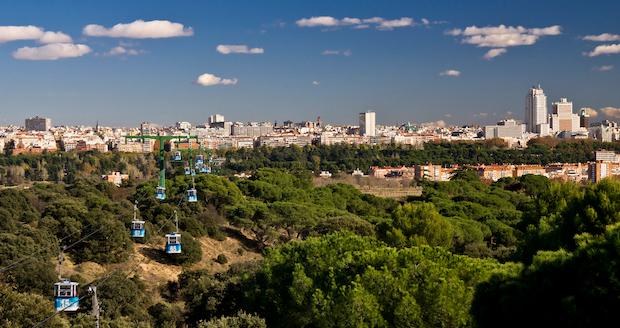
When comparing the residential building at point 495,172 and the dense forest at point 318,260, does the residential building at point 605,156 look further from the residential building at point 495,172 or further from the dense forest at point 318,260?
the dense forest at point 318,260

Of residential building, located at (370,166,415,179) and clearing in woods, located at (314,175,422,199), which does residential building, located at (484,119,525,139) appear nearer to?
residential building, located at (370,166,415,179)

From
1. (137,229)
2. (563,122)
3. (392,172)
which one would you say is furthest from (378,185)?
(563,122)

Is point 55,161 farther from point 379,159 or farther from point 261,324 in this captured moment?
point 261,324

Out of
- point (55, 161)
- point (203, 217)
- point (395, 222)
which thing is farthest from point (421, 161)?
point (395, 222)

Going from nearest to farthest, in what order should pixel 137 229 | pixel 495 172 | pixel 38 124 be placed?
pixel 137 229, pixel 495 172, pixel 38 124

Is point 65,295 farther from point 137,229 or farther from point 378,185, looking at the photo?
point 378,185
